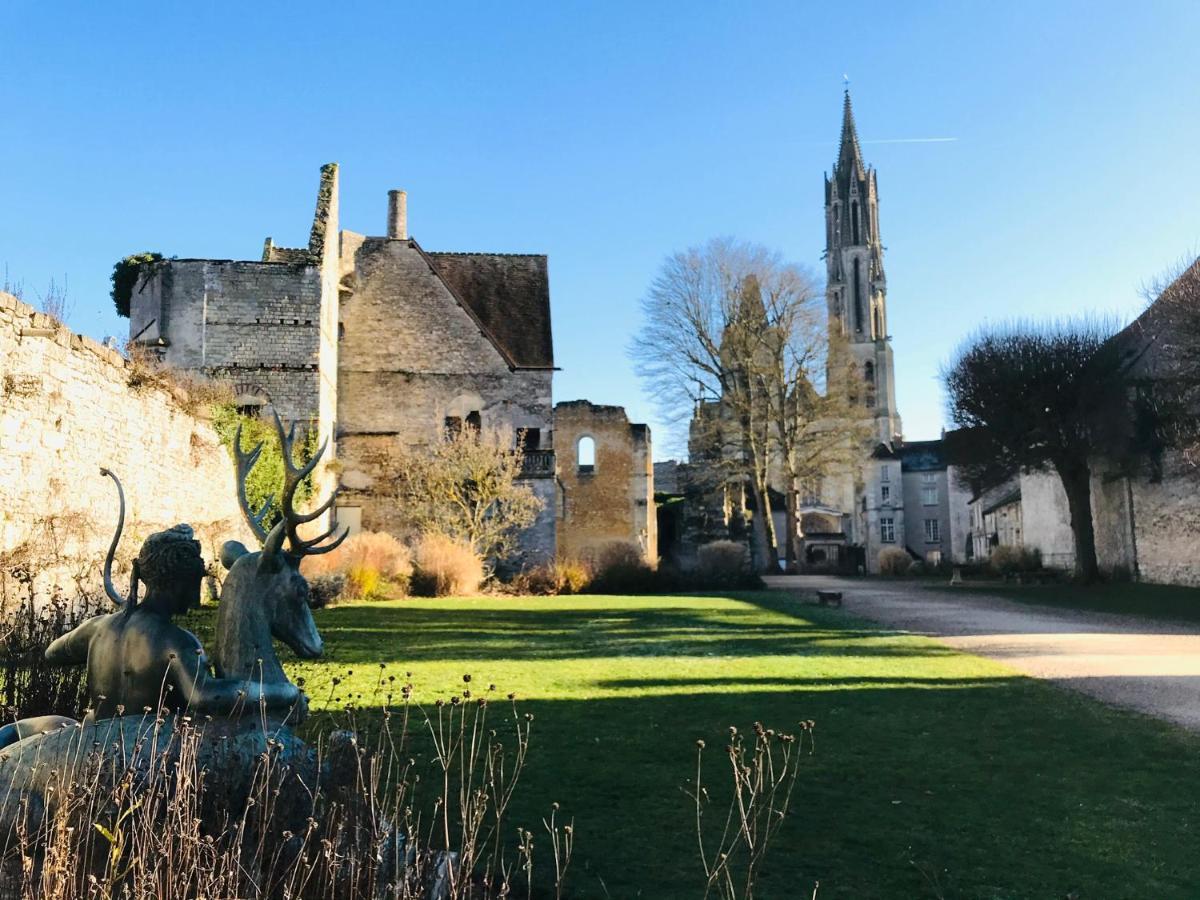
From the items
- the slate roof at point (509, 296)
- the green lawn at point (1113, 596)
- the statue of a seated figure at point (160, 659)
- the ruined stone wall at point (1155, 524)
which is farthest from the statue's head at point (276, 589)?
the slate roof at point (509, 296)

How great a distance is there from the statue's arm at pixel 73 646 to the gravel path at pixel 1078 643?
7062 millimetres

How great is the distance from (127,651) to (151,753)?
1.60 feet

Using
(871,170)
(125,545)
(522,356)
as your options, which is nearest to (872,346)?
(871,170)

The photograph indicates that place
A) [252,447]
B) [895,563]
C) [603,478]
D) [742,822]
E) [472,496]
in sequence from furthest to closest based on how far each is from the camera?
[895,563] < [603,478] < [472,496] < [252,447] < [742,822]

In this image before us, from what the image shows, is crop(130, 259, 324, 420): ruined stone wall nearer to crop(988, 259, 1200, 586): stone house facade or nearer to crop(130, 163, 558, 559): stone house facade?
crop(130, 163, 558, 559): stone house facade

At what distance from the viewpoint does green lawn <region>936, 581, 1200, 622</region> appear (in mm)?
18141

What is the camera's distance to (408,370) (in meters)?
30.6

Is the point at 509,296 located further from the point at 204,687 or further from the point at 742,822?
the point at 742,822

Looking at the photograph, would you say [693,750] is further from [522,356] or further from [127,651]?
[522,356]

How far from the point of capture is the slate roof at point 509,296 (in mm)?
32219

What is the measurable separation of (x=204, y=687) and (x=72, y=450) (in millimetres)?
9804

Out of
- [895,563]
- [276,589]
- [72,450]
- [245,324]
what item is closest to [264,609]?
[276,589]

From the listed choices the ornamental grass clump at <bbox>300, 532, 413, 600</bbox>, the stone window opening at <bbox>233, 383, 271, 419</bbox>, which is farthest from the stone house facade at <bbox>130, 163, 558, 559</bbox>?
the ornamental grass clump at <bbox>300, 532, 413, 600</bbox>

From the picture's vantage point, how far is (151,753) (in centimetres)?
282
